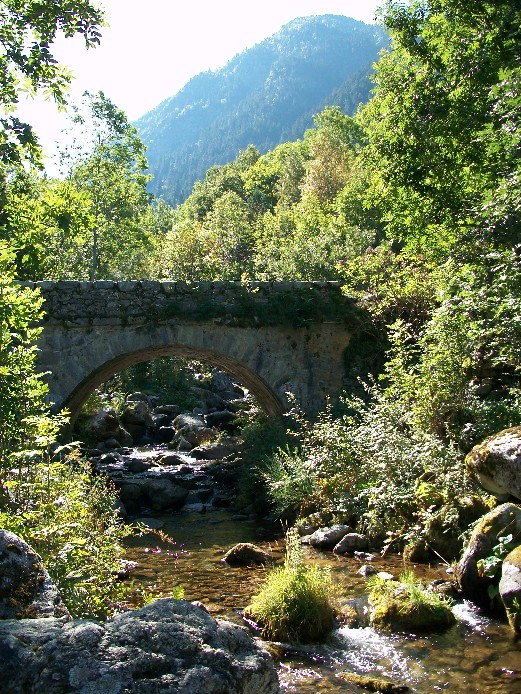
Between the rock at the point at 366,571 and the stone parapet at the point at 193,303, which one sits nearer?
the rock at the point at 366,571

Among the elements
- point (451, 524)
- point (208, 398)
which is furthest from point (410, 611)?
point (208, 398)

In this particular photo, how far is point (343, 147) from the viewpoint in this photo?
126 ft

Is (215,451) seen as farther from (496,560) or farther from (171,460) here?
(496,560)

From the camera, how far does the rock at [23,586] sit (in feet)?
10.7

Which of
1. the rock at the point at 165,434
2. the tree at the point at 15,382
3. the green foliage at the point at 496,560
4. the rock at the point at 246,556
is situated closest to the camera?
the tree at the point at 15,382

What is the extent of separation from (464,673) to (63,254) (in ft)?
83.1

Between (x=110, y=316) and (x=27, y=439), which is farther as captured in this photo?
(x=110, y=316)

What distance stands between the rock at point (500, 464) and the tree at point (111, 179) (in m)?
20.0

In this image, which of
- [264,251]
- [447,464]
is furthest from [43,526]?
[264,251]

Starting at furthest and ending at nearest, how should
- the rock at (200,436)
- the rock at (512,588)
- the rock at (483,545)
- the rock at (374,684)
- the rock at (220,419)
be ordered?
the rock at (220,419)
the rock at (200,436)
the rock at (483,545)
the rock at (512,588)
the rock at (374,684)

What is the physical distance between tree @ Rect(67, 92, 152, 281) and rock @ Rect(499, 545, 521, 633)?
21.4 m

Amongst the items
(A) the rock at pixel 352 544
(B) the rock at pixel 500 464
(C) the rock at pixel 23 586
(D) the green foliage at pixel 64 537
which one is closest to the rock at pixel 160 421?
(A) the rock at pixel 352 544

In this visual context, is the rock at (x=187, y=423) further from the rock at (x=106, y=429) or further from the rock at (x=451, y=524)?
the rock at (x=451, y=524)

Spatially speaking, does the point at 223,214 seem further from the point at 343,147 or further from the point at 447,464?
the point at 447,464
